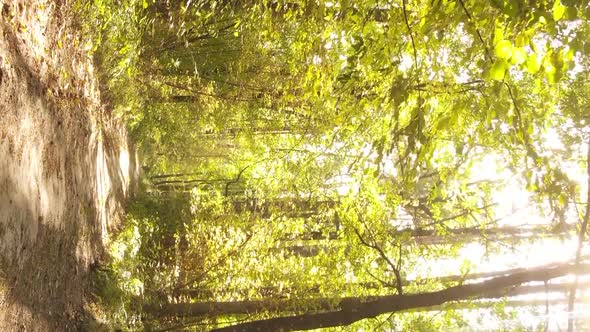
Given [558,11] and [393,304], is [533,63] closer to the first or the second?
[558,11]

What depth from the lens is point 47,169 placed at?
5770 mm

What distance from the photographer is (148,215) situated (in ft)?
33.0

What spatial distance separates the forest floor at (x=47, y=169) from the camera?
15.3 ft

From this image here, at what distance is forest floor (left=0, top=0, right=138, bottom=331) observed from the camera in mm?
4652

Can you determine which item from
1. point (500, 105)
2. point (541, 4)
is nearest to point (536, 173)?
point (500, 105)

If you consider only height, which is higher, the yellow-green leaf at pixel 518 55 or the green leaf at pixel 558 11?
the green leaf at pixel 558 11

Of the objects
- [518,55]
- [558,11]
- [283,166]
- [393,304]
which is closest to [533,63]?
[518,55]

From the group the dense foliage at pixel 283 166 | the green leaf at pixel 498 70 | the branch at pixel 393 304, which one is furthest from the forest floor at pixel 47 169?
the green leaf at pixel 498 70

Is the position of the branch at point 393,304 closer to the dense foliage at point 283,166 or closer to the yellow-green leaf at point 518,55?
the dense foliage at point 283,166

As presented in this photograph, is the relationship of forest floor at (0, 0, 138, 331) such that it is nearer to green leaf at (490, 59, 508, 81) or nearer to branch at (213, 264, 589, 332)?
branch at (213, 264, 589, 332)

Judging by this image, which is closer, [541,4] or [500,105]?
[541,4]

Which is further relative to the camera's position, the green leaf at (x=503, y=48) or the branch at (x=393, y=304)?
the branch at (x=393, y=304)

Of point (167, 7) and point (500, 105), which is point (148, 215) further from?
point (500, 105)

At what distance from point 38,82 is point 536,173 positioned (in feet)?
15.9
